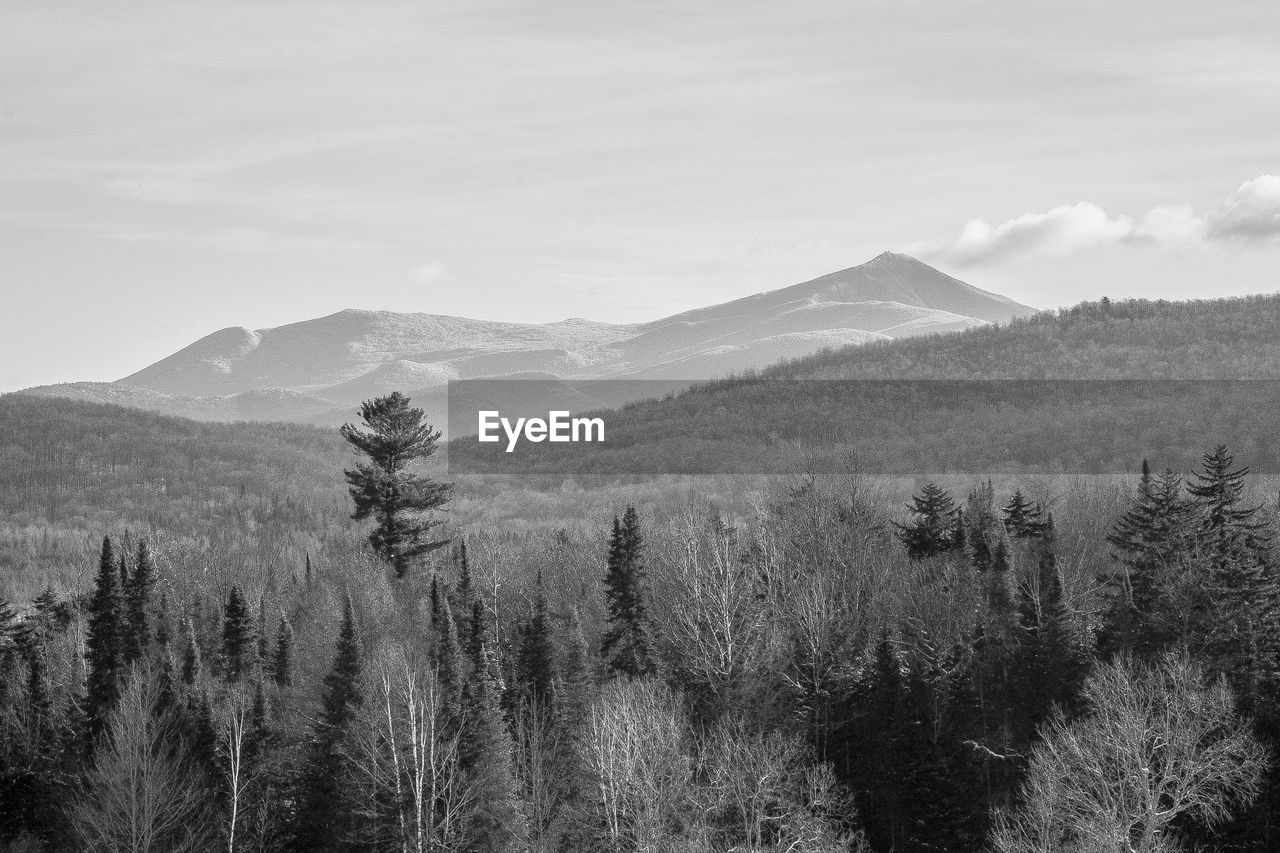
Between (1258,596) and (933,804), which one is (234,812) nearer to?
(933,804)

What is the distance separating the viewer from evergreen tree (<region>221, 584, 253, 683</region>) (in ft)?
246

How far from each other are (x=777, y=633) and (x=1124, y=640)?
43.0 ft

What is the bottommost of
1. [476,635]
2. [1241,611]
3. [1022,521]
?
[476,635]

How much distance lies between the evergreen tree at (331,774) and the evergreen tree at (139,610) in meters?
19.1

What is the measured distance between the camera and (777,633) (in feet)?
185

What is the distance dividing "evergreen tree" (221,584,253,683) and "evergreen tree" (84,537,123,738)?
571 cm

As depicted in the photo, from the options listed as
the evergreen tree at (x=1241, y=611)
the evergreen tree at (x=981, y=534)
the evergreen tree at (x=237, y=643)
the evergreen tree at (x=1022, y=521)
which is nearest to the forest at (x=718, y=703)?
the evergreen tree at (x=1241, y=611)

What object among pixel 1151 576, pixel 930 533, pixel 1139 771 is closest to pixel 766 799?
pixel 1139 771

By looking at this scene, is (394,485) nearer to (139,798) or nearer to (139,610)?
(139,610)

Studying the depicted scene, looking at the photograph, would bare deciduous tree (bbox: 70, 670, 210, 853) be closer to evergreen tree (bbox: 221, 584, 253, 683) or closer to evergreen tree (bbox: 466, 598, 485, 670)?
evergreen tree (bbox: 466, 598, 485, 670)

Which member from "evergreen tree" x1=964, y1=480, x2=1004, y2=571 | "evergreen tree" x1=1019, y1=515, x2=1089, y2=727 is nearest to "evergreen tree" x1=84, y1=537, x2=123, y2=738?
"evergreen tree" x1=1019, y1=515, x2=1089, y2=727

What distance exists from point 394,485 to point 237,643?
13.9 metres

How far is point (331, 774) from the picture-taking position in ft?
173

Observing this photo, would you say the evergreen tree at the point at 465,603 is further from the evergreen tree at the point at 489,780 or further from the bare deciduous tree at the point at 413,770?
the bare deciduous tree at the point at 413,770
